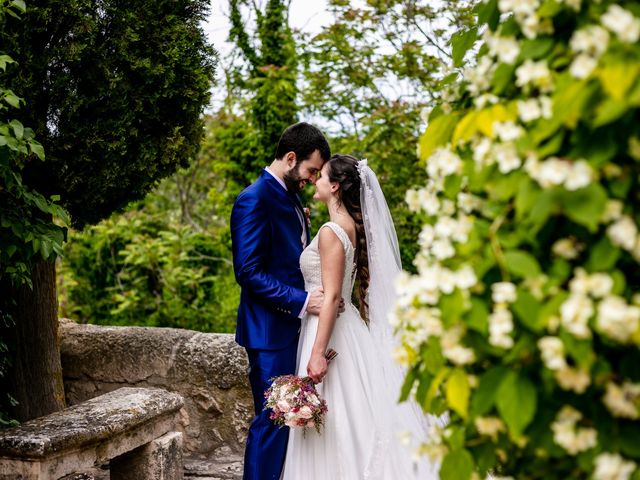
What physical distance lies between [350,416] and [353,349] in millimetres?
323

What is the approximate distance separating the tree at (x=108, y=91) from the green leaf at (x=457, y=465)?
2.54m

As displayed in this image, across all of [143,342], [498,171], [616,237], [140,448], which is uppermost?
[498,171]

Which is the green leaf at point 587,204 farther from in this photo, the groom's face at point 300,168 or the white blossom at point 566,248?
the groom's face at point 300,168

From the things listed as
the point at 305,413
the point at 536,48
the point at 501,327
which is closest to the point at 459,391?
the point at 501,327

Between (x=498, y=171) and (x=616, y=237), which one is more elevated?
(x=498, y=171)

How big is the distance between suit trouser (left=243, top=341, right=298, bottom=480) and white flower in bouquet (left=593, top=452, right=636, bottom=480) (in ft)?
7.71

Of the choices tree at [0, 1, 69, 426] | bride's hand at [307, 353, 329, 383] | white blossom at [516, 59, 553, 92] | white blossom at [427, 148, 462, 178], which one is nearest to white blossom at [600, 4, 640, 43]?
white blossom at [516, 59, 553, 92]

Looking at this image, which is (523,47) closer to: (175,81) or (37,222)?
(37,222)

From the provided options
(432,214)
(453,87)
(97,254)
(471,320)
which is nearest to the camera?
(471,320)

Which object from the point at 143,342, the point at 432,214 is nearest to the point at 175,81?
the point at 143,342

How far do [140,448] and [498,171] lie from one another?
2.74 meters

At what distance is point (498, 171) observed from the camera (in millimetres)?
→ 1145

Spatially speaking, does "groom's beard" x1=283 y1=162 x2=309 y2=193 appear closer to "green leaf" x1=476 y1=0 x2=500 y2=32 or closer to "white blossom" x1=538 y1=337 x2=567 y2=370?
"green leaf" x1=476 y1=0 x2=500 y2=32

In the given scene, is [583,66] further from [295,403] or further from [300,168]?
[300,168]
